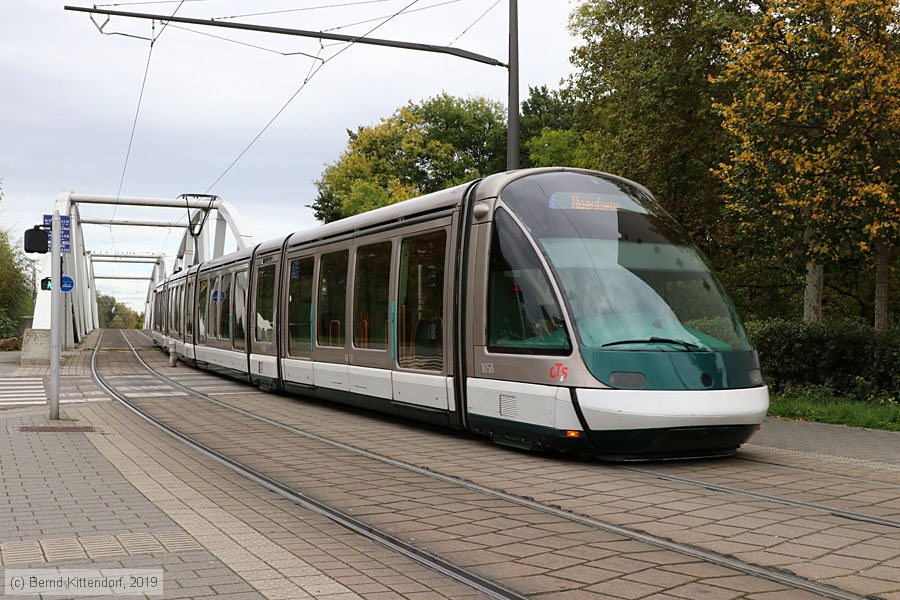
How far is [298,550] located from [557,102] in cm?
5035

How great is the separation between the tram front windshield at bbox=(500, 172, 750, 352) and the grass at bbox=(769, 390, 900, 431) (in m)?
4.01

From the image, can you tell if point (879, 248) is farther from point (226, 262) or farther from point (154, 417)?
point (226, 262)

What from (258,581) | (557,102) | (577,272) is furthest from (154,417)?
(557,102)

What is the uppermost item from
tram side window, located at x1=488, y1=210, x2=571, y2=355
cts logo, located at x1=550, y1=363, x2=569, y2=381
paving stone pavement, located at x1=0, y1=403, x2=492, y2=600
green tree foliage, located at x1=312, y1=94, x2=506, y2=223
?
green tree foliage, located at x1=312, y1=94, x2=506, y2=223

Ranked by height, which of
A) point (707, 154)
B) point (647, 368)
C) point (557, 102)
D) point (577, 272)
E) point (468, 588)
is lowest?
point (468, 588)

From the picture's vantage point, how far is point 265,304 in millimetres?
17578

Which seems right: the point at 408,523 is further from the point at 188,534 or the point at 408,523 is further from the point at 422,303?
the point at 422,303

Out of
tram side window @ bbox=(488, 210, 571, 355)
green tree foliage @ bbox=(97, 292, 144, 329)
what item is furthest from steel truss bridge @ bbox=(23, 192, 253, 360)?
→ green tree foliage @ bbox=(97, 292, 144, 329)

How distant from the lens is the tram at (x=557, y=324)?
8375 mm

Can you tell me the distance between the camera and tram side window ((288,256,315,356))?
1516 centimetres

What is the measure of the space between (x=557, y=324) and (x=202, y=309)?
676 inches

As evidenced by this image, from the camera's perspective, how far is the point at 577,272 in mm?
8797

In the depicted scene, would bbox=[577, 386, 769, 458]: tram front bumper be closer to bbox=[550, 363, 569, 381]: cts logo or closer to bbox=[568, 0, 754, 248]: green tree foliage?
bbox=[550, 363, 569, 381]: cts logo

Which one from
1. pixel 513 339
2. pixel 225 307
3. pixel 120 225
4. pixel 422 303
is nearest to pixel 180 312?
pixel 225 307
